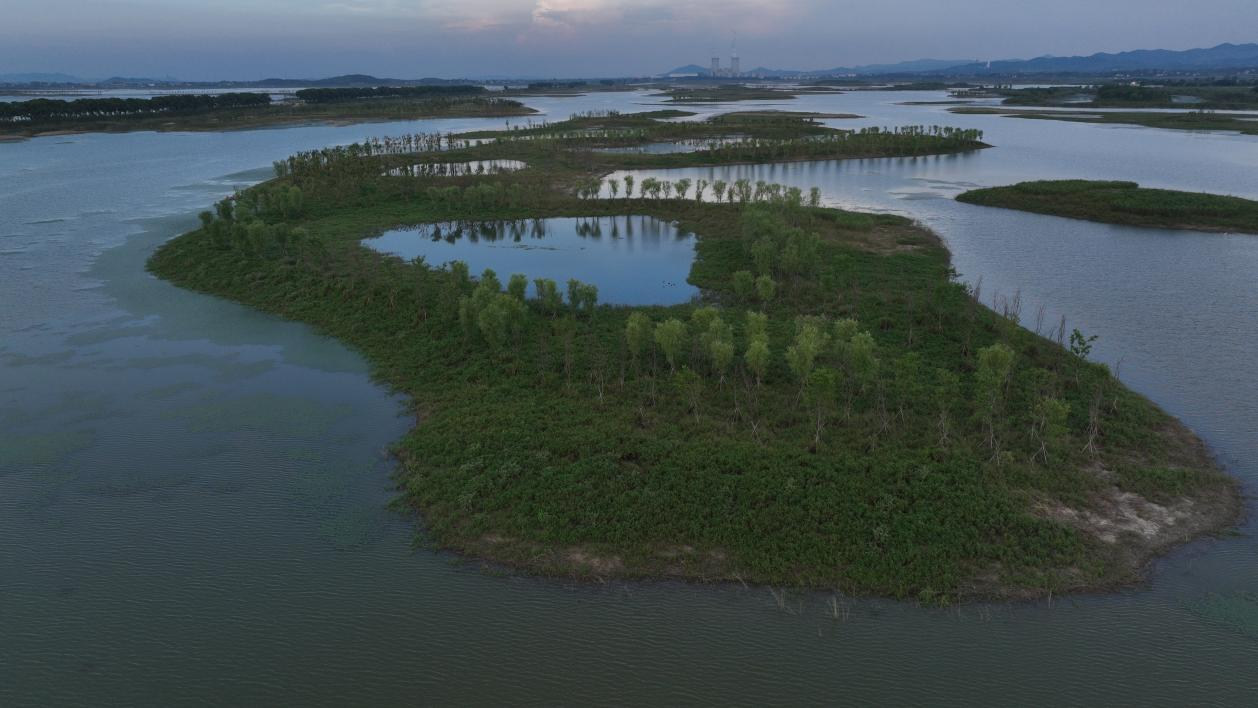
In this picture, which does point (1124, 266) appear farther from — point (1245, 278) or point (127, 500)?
point (127, 500)

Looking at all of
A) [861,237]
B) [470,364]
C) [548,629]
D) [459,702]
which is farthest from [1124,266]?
[459,702]

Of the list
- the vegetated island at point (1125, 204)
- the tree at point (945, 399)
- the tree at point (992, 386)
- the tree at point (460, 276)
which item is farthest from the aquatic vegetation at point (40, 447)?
the vegetated island at point (1125, 204)

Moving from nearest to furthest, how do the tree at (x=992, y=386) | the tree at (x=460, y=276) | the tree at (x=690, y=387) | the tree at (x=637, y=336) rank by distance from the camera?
the tree at (x=992, y=386) → the tree at (x=690, y=387) → the tree at (x=637, y=336) → the tree at (x=460, y=276)

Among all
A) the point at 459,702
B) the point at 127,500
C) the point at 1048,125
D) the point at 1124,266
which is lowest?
the point at 459,702

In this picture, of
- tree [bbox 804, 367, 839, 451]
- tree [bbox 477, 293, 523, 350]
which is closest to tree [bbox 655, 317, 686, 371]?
tree [bbox 804, 367, 839, 451]

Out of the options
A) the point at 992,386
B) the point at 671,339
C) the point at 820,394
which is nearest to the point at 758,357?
the point at 820,394

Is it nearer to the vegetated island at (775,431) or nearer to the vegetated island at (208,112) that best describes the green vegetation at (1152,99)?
the vegetated island at (208,112)
